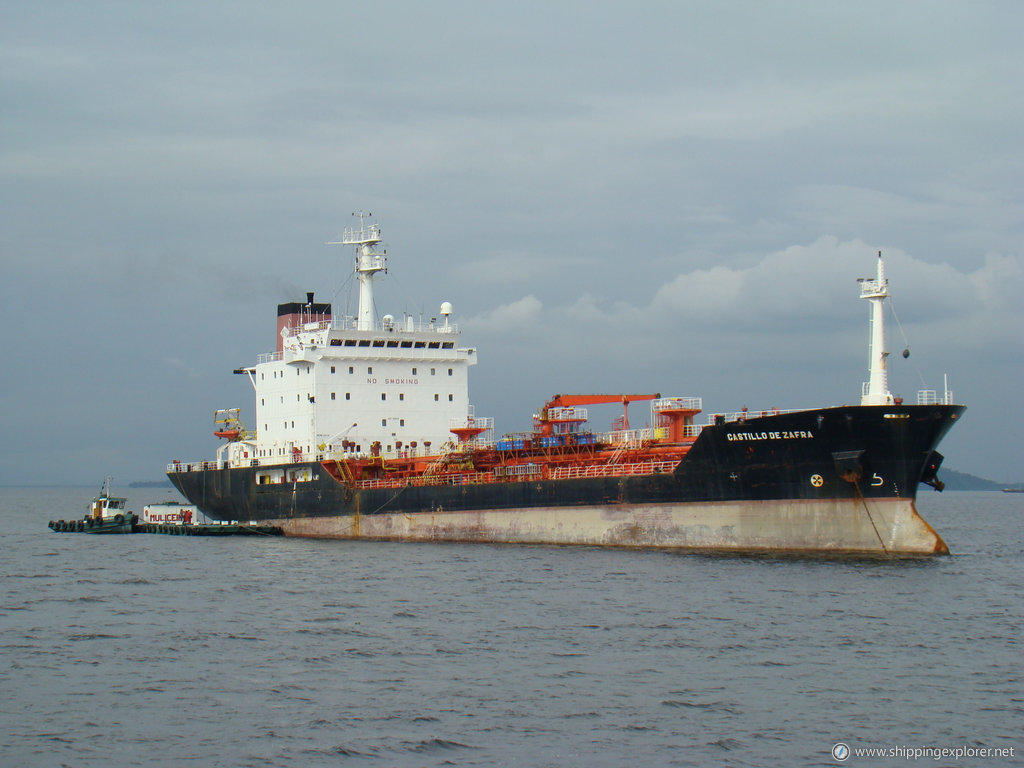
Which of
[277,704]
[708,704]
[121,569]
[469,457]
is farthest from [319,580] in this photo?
[708,704]

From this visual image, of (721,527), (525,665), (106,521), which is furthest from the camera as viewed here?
(106,521)

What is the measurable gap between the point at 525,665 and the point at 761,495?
43.9 feet

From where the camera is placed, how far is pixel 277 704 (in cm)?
1590

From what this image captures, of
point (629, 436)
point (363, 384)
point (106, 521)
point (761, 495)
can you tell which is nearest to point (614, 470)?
point (629, 436)

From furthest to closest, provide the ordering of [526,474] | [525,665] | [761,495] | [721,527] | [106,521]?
[106,521], [526,474], [721,527], [761,495], [525,665]

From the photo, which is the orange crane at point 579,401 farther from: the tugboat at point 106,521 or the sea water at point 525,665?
the tugboat at point 106,521

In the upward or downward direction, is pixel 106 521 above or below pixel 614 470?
below

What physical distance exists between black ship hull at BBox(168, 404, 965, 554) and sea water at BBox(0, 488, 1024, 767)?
141 cm

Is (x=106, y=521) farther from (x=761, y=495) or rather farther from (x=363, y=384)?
(x=761, y=495)

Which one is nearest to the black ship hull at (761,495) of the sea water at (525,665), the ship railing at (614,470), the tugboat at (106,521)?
the ship railing at (614,470)

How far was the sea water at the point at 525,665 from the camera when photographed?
1399cm

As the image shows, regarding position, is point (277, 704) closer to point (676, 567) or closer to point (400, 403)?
point (676, 567)

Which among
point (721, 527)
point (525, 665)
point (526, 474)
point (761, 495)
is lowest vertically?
point (525, 665)

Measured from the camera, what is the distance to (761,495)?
29.6 meters
